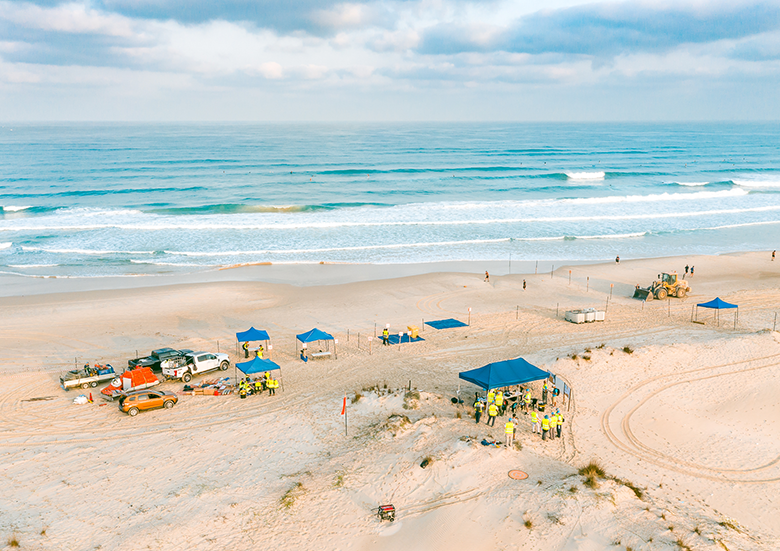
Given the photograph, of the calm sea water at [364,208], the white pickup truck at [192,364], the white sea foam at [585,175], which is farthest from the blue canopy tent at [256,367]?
the white sea foam at [585,175]

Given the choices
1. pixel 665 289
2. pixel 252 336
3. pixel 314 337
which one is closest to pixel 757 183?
pixel 665 289

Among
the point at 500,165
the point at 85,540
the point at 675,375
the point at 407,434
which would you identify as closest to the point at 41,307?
the point at 85,540

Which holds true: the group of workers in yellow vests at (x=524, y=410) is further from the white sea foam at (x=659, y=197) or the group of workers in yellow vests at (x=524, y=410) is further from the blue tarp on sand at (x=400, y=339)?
the white sea foam at (x=659, y=197)

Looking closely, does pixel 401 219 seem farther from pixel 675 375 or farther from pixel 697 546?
pixel 697 546

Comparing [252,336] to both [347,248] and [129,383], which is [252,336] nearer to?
[129,383]

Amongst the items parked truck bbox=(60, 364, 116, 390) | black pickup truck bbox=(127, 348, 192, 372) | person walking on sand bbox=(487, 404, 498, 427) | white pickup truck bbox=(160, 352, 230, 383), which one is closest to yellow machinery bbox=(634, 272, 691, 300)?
person walking on sand bbox=(487, 404, 498, 427)
